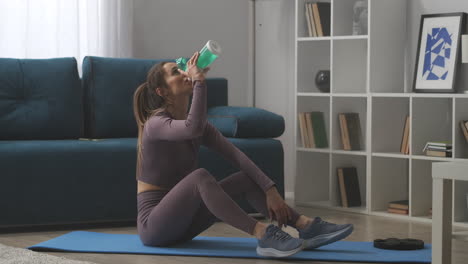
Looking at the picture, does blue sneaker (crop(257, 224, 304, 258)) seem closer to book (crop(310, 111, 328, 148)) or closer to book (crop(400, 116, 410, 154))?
book (crop(400, 116, 410, 154))

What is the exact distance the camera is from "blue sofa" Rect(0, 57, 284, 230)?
12.5 feet

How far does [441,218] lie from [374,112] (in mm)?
1966

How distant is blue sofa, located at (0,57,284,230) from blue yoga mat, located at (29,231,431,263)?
334mm

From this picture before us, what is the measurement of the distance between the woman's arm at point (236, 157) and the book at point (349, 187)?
1644mm

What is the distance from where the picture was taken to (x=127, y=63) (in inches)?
180

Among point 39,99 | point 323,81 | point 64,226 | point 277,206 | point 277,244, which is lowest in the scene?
A: point 64,226

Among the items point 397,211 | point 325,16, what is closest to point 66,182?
point 397,211

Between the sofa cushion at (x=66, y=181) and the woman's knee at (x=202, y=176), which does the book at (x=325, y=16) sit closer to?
the sofa cushion at (x=66, y=181)

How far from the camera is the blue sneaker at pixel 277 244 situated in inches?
117

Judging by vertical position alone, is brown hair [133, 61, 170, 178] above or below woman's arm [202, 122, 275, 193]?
above

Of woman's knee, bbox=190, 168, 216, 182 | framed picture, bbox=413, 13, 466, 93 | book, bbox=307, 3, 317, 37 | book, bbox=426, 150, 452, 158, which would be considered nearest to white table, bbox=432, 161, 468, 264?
woman's knee, bbox=190, 168, 216, 182

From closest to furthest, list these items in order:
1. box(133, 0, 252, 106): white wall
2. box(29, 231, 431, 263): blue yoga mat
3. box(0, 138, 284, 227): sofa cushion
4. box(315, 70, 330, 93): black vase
→ box(29, 231, 431, 263): blue yoga mat
box(0, 138, 284, 227): sofa cushion
box(315, 70, 330, 93): black vase
box(133, 0, 252, 106): white wall

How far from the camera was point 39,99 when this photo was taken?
14.1 ft

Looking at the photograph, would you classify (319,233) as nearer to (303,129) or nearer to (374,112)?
(374,112)
